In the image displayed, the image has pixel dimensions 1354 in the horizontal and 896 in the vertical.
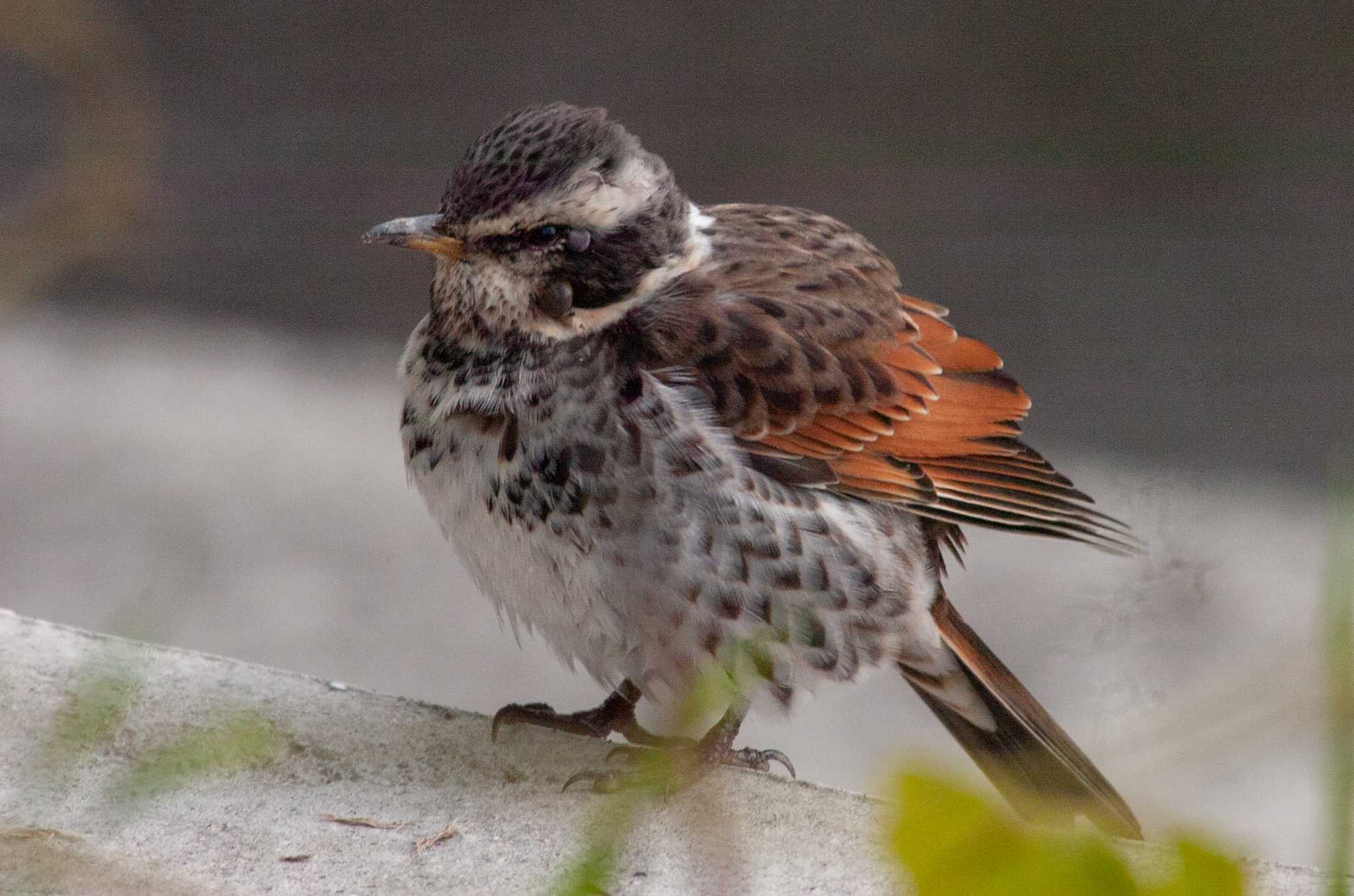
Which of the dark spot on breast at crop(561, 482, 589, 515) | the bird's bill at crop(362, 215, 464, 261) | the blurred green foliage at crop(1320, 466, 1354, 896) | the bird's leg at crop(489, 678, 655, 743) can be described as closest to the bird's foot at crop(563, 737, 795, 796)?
the bird's leg at crop(489, 678, 655, 743)

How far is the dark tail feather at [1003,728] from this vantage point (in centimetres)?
279

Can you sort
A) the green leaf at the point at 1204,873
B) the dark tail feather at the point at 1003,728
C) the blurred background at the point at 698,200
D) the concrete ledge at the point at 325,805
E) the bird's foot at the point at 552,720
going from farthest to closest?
the blurred background at the point at 698,200 < the dark tail feather at the point at 1003,728 < the bird's foot at the point at 552,720 < the concrete ledge at the point at 325,805 < the green leaf at the point at 1204,873

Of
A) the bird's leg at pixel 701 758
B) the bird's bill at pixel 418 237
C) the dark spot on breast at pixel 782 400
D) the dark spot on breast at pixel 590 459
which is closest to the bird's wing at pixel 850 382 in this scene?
the dark spot on breast at pixel 782 400

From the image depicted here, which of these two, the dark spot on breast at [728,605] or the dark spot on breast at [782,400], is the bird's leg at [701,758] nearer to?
the dark spot on breast at [728,605]

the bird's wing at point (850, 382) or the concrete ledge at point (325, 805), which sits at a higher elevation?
the bird's wing at point (850, 382)

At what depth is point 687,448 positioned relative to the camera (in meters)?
2.46

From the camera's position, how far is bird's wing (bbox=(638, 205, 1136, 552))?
256 cm

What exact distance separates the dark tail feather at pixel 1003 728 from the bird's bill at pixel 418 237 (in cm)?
97

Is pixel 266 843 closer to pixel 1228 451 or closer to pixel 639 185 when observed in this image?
pixel 639 185

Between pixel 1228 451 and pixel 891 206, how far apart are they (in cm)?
143

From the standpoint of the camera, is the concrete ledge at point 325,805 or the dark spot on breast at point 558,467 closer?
the concrete ledge at point 325,805

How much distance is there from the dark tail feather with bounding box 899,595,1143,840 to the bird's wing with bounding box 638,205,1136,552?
0.74 ft

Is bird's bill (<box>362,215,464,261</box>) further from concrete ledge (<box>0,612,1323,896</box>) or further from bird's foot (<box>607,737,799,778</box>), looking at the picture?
bird's foot (<box>607,737,799,778</box>)

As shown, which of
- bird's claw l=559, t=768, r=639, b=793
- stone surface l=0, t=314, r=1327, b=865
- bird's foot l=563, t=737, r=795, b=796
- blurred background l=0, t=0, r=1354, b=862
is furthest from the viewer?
blurred background l=0, t=0, r=1354, b=862
